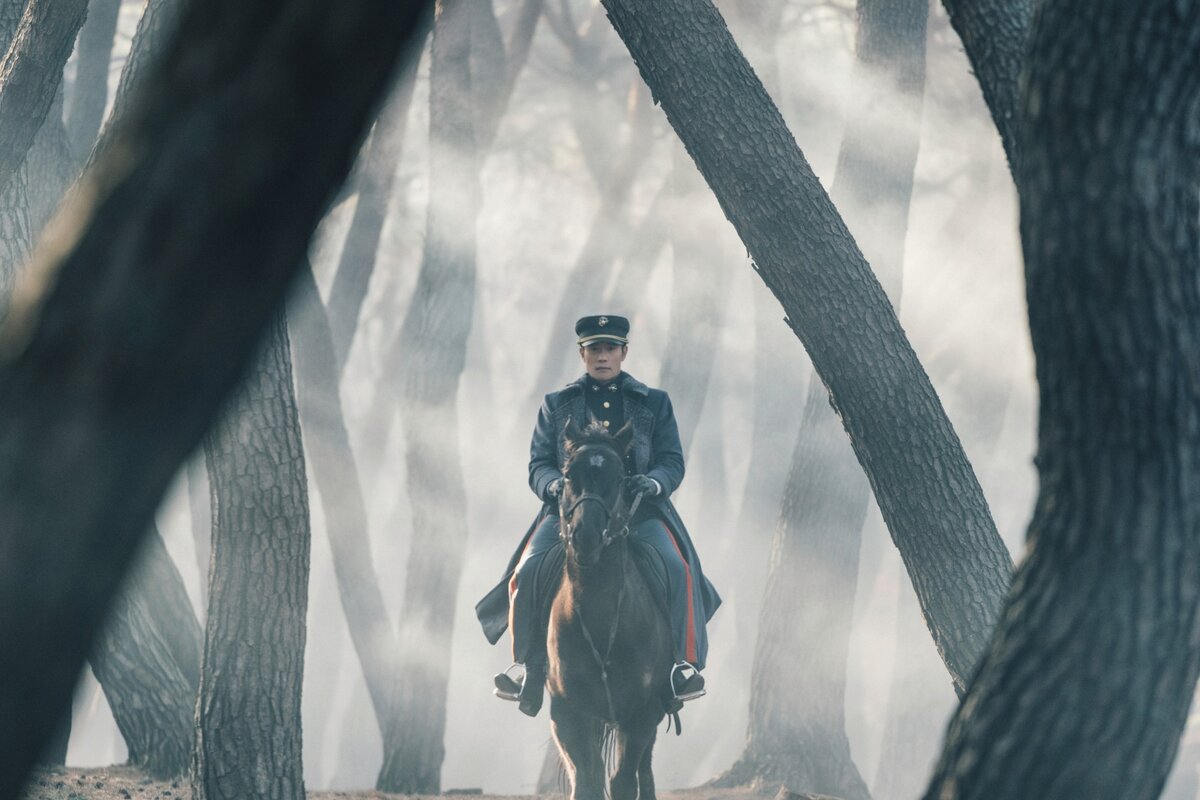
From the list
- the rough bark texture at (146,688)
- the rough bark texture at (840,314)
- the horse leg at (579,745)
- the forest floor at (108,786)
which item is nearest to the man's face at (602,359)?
the rough bark texture at (840,314)

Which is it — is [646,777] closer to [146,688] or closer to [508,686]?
[508,686]

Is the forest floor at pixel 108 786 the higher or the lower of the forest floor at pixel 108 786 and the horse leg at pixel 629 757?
the lower

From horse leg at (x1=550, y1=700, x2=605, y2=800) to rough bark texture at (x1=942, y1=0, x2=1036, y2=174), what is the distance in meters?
4.12

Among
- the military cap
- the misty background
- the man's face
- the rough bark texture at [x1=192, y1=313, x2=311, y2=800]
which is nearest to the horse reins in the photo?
the man's face

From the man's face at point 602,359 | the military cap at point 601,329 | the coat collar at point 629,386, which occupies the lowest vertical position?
the coat collar at point 629,386

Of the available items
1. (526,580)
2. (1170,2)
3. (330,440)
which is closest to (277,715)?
(526,580)

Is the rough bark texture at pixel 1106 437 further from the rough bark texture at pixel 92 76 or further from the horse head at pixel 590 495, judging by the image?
the rough bark texture at pixel 92 76

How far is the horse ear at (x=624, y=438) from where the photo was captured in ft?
23.5

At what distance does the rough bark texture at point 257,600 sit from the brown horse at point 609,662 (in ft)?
4.80

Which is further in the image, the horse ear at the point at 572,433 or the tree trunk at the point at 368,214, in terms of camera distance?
the tree trunk at the point at 368,214

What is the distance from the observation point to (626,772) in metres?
7.56

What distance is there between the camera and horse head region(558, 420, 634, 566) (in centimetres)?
681

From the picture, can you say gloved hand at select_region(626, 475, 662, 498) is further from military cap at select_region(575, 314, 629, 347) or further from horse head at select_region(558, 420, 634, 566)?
military cap at select_region(575, 314, 629, 347)

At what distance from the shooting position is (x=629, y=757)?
759 centimetres
